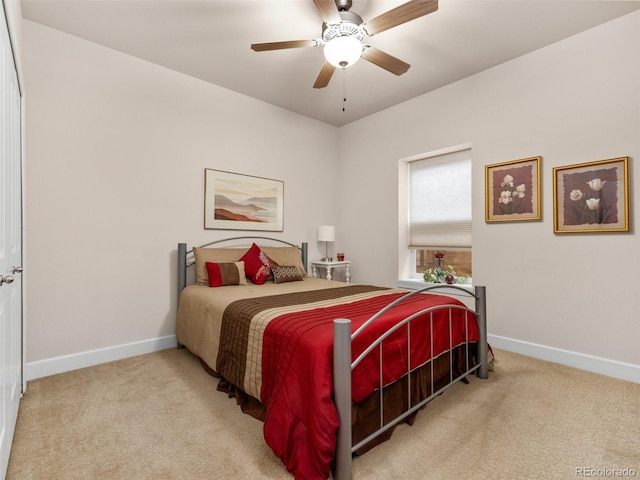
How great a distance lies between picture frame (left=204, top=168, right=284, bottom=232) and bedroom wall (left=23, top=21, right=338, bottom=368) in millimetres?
120

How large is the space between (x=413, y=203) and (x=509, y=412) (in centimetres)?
270

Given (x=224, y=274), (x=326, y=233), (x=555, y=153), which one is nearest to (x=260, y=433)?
(x=224, y=274)

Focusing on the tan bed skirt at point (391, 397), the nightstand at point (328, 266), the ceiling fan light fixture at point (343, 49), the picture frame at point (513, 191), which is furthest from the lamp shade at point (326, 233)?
the ceiling fan light fixture at point (343, 49)

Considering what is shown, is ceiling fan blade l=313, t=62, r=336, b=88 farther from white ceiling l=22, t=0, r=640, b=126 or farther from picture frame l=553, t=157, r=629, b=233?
picture frame l=553, t=157, r=629, b=233

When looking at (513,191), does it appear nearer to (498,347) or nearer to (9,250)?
(498,347)

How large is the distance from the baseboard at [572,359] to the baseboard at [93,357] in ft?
11.0

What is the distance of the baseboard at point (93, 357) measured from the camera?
2596 millimetres

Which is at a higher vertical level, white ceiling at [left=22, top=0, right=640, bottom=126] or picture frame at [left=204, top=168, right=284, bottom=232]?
white ceiling at [left=22, top=0, right=640, bottom=126]

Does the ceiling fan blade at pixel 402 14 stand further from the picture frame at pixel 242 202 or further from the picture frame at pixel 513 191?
the picture frame at pixel 242 202

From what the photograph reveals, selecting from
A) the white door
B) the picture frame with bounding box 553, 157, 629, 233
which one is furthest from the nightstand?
the white door

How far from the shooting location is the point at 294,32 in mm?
2715

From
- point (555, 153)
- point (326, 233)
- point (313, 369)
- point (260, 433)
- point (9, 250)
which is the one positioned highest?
point (555, 153)

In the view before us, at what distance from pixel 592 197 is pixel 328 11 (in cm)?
256

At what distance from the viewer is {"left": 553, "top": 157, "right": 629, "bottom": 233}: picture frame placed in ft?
8.39
